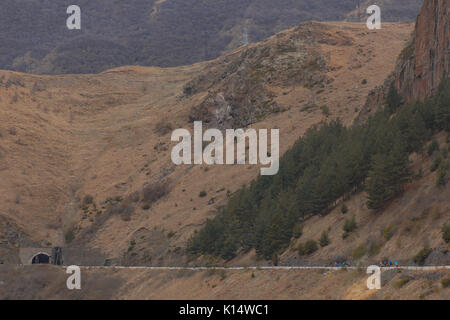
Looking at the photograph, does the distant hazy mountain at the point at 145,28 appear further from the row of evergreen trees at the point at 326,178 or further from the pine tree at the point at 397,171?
the pine tree at the point at 397,171

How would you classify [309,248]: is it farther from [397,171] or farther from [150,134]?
[150,134]

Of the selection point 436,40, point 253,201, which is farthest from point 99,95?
point 436,40

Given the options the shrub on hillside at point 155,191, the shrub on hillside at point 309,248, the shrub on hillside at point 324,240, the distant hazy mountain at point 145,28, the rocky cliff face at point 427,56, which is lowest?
the shrub on hillside at point 309,248

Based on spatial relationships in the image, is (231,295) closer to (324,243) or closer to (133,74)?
(324,243)

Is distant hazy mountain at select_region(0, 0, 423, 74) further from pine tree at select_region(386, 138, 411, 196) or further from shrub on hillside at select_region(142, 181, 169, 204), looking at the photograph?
pine tree at select_region(386, 138, 411, 196)

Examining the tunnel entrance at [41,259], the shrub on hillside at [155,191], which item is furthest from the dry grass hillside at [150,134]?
the tunnel entrance at [41,259]

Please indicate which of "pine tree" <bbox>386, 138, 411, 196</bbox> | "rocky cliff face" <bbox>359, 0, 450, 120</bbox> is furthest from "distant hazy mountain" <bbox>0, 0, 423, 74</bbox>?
"pine tree" <bbox>386, 138, 411, 196</bbox>

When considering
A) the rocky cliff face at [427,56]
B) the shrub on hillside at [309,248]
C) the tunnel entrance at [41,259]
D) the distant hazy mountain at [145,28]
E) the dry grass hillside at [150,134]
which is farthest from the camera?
the distant hazy mountain at [145,28]
